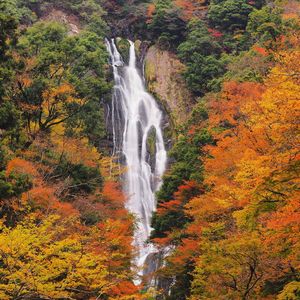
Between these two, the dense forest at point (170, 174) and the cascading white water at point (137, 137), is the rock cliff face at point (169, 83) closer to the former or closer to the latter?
the dense forest at point (170, 174)

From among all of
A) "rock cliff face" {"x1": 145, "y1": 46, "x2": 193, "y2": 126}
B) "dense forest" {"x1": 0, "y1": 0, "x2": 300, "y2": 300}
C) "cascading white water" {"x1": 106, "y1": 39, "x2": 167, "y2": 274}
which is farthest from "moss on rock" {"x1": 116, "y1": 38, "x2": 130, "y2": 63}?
"dense forest" {"x1": 0, "y1": 0, "x2": 300, "y2": 300}

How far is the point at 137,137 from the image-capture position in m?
38.8

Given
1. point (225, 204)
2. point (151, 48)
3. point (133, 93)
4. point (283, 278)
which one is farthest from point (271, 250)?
point (151, 48)

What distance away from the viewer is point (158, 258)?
27.3 metres

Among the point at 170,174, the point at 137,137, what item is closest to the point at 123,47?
the point at 137,137

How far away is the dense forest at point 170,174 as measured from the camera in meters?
9.56

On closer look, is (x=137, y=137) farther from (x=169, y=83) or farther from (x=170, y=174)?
(x=170, y=174)

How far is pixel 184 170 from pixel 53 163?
341 inches

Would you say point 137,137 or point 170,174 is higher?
point 137,137

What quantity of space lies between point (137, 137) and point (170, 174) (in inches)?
524

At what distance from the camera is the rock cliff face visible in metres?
42.2

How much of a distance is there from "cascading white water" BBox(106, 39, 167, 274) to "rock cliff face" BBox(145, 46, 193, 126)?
3.76 feet

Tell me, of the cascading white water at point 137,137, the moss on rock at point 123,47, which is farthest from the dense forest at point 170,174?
the moss on rock at point 123,47

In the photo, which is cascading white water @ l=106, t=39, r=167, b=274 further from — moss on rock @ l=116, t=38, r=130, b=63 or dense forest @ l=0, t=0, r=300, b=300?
dense forest @ l=0, t=0, r=300, b=300
